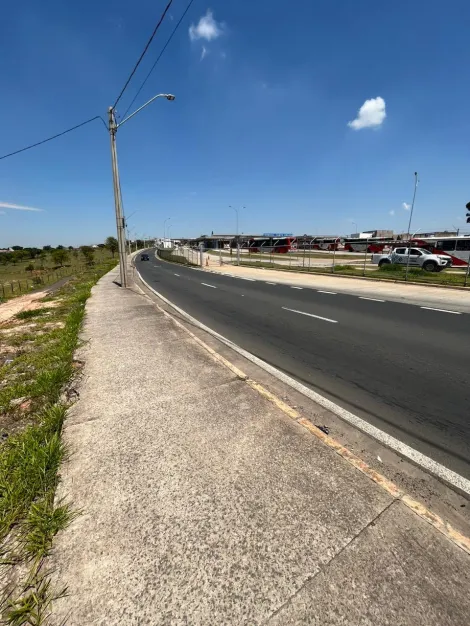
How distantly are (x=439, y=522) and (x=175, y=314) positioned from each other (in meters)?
8.05

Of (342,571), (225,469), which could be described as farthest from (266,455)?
(342,571)

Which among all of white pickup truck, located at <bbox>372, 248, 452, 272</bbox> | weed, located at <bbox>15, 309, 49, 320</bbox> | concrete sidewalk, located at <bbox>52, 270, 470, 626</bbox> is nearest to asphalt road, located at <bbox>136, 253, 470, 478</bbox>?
concrete sidewalk, located at <bbox>52, 270, 470, 626</bbox>

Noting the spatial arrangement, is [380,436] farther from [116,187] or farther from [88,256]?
[88,256]

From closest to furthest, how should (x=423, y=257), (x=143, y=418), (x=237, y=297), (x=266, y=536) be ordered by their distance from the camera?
(x=266, y=536)
(x=143, y=418)
(x=237, y=297)
(x=423, y=257)

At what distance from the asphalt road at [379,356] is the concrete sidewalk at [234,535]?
1.18 meters

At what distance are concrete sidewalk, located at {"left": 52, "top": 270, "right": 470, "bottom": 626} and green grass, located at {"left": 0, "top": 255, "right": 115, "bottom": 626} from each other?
104 millimetres

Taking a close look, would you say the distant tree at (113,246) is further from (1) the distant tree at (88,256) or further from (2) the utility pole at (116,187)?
(2) the utility pole at (116,187)

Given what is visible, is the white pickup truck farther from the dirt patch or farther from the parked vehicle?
the dirt patch

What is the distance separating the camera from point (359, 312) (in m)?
9.17

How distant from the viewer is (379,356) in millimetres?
5332

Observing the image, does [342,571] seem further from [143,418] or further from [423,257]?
[423,257]

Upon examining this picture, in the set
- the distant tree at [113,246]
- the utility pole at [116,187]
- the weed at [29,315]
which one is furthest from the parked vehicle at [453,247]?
the distant tree at [113,246]

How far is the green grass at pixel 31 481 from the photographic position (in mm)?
1561

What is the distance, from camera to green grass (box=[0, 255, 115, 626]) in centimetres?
156
